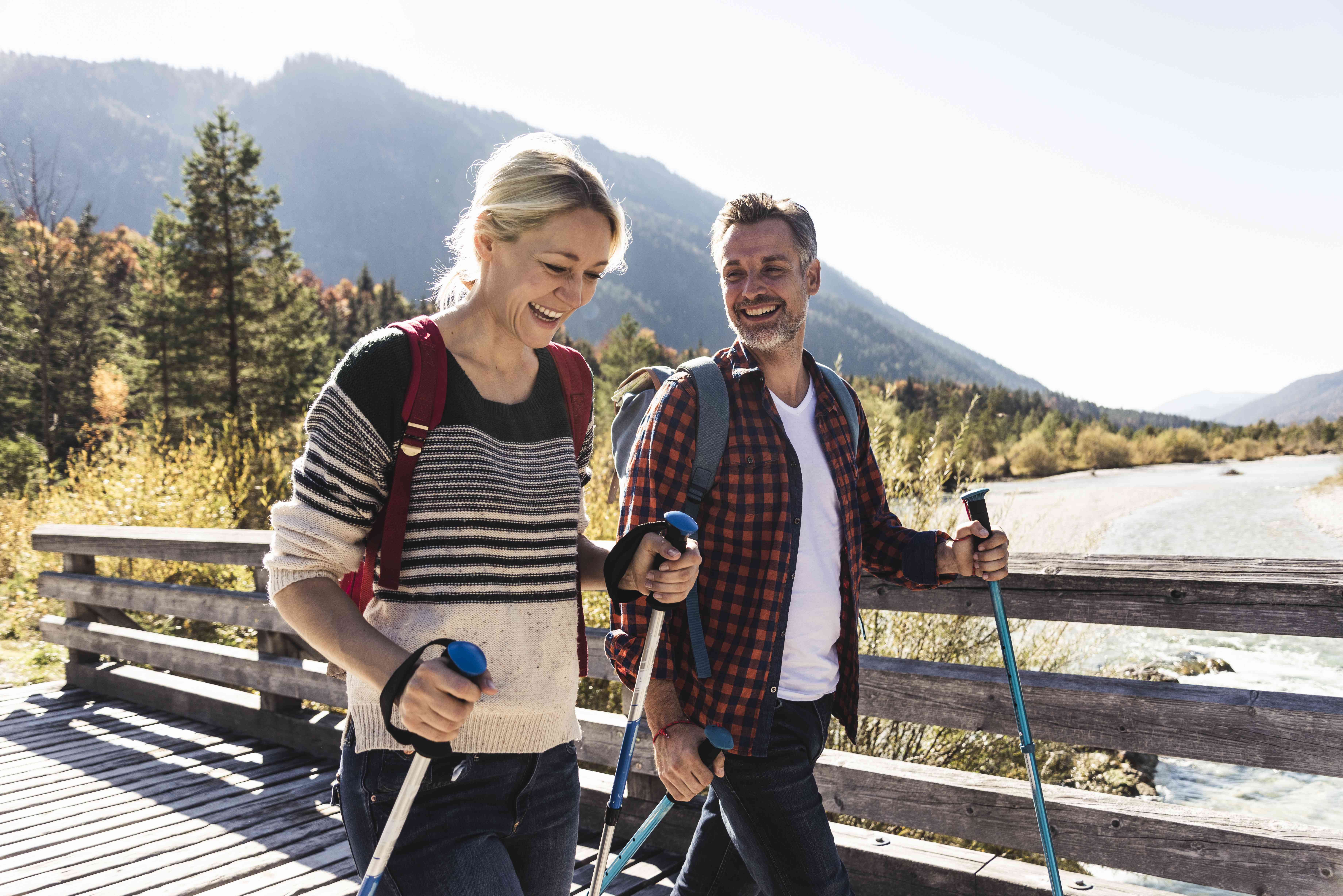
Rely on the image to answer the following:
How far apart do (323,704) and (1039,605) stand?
336 cm

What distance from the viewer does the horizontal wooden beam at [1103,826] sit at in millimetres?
2057

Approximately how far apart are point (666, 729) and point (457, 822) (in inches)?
22.1

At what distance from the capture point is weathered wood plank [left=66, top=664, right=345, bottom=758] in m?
4.25

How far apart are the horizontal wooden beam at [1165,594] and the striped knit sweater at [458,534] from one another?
→ 1403mm

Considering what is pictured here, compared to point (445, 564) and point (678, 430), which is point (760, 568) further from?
point (445, 564)

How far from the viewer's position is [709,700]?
1888 mm

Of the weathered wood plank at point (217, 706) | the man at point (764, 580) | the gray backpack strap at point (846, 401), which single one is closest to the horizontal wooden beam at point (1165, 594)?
the man at point (764, 580)

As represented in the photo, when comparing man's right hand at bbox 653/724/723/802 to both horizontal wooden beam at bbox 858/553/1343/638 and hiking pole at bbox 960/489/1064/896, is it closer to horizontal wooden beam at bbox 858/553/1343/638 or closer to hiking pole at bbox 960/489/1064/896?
hiking pole at bbox 960/489/1064/896

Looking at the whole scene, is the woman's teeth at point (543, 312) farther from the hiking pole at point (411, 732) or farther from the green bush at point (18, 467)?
the green bush at point (18, 467)

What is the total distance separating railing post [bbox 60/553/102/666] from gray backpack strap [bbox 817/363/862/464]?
18.1 ft

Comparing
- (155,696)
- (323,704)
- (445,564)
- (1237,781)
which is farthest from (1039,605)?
(1237,781)

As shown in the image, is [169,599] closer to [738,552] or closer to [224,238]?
[738,552]

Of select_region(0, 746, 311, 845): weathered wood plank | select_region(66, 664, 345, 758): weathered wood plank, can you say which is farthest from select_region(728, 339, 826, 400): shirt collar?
select_region(0, 746, 311, 845): weathered wood plank

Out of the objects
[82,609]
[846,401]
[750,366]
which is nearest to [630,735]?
[750,366]
